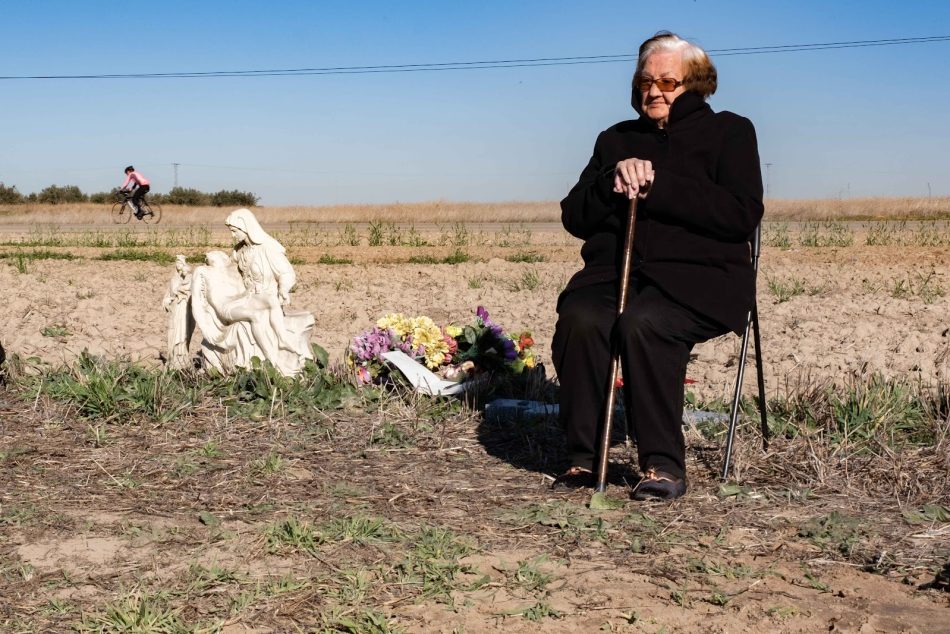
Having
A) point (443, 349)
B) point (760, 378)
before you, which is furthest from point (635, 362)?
point (443, 349)

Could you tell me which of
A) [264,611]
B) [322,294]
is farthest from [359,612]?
[322,294]

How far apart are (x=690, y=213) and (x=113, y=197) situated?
47.9 metres

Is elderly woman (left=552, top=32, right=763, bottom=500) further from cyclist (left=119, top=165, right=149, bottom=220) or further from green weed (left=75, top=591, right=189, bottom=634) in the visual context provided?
cyclist (left=119, top=165, right=149, bottom=220)

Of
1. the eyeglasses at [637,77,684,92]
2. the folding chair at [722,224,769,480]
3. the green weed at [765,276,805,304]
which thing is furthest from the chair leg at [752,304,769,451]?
the green weed at [765,276,805,304]

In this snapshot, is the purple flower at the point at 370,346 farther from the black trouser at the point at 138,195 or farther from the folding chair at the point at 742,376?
the black trouser at the point at 138,195

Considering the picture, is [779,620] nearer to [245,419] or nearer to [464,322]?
[245,419]

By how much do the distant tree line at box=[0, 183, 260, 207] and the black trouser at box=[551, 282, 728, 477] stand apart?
4529 centimetres

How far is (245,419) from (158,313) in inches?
154

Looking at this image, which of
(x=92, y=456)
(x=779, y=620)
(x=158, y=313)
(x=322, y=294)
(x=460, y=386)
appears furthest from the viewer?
(x=322, y=294)

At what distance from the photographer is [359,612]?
2.92 m

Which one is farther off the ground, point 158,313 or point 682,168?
point 682,168

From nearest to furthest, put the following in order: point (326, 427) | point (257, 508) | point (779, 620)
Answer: point (779, 620), point (257, 508), point (326, 427)

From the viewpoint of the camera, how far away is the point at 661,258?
410 cm

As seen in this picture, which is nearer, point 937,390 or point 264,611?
point 264,611
